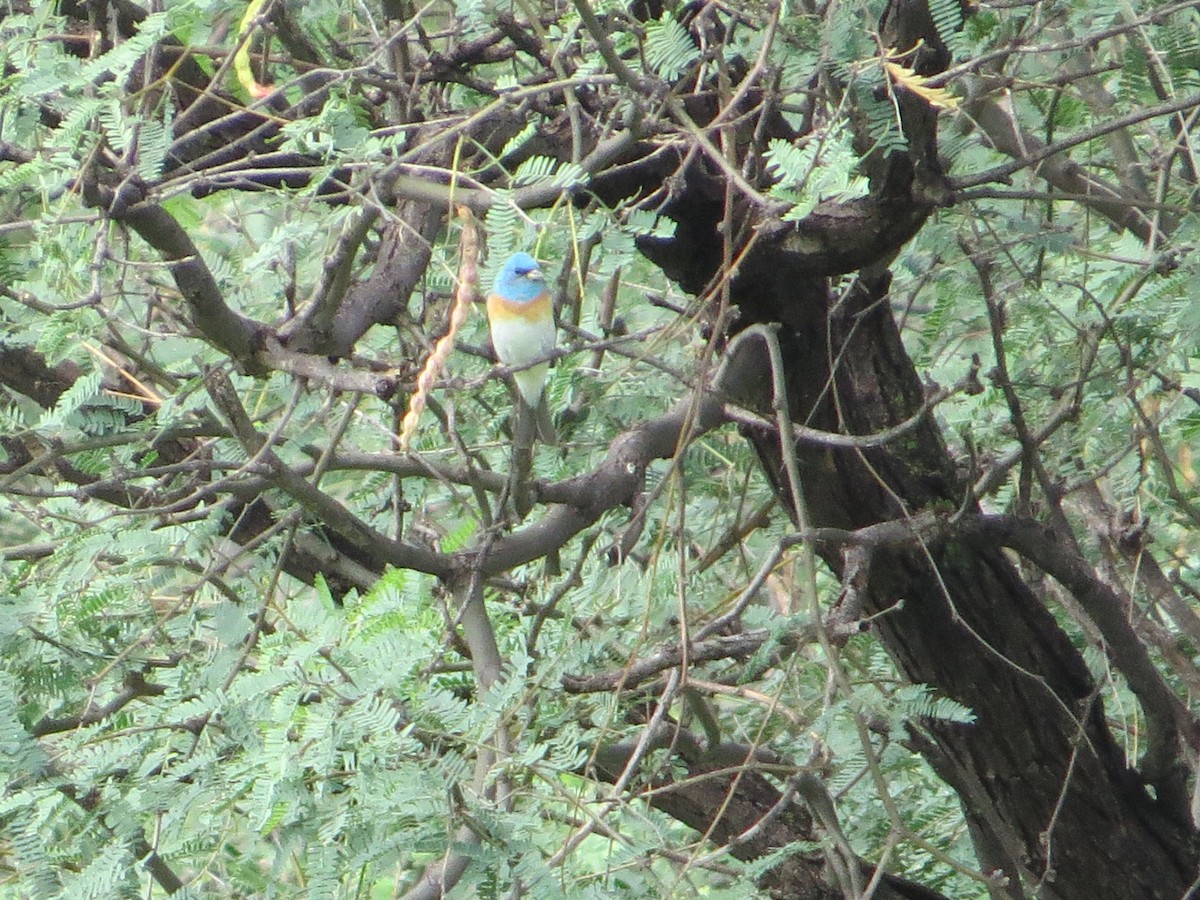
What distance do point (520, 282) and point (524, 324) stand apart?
14 cm

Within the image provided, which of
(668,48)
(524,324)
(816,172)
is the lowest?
(816,172)

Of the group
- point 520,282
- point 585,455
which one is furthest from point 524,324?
point 585,455

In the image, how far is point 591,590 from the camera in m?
3.39

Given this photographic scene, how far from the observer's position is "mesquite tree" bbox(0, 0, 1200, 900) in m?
2.35

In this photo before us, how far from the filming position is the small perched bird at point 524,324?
3.03 meters

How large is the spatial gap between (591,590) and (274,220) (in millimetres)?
2184

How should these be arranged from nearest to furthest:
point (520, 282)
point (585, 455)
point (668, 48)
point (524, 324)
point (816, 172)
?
1. point (816, 172)
2. point (668, 48)
3. point (520, 282)
4. point (524, 324)
5. point (585, 455)

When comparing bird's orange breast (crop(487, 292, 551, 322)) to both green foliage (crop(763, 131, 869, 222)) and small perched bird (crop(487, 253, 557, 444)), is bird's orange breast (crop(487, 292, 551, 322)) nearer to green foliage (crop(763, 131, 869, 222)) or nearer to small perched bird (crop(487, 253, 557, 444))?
small perched bird (crop(487, 253, 557, 444))

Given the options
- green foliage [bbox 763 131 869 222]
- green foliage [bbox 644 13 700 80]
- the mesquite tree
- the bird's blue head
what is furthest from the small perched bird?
green foliage [bbox 763 131 869 222]

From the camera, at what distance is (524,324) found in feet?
10.4

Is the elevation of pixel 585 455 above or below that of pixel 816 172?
above

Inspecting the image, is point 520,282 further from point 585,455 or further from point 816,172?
point 816,172

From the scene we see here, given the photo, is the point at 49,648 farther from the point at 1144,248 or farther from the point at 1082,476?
the point at 1144,248

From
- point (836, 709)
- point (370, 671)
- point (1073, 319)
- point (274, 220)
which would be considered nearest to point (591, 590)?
point (836, 709)
